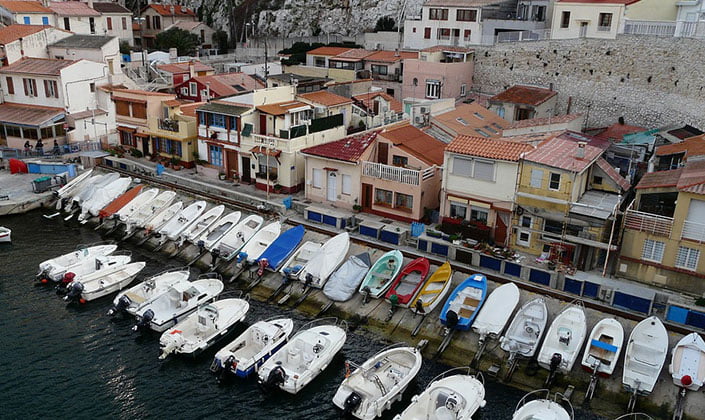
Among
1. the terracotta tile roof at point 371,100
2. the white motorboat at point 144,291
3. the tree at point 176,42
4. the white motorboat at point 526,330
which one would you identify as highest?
the tree at point 176,42

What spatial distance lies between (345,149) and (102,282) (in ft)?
56.4

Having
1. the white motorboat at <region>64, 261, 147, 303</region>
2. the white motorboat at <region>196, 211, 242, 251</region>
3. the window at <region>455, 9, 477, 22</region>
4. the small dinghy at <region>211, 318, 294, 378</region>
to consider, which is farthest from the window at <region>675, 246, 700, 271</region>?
the window at <region>455, 9, 477, 22</region>

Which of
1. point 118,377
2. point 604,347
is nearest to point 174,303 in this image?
point 118,377

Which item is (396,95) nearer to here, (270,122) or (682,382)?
(270,122)

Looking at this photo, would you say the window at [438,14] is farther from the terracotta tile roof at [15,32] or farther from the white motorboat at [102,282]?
the white motorboat at [102,282]

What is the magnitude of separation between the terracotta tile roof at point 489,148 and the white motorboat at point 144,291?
17536 millimetres

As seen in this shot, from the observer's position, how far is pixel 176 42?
86812mm

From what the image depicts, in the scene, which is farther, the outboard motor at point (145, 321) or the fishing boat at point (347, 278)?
the fishing boat at point (347, 278)

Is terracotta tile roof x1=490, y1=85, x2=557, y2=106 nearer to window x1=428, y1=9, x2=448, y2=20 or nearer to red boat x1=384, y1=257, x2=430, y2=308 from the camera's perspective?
window x1=428, y1=9, x2=448, y2=20

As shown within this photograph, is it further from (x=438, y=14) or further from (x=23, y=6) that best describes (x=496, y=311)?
(x=23, y=6)

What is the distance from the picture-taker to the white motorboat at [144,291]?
2986 centimetres

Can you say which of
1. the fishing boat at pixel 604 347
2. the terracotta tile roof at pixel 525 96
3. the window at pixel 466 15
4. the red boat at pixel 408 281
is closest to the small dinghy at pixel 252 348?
the red boat at pixel 408 281

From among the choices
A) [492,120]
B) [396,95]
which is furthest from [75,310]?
[396,95]

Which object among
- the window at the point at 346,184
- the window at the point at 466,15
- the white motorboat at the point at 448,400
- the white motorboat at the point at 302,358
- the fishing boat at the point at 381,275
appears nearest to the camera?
the white motorboat at the point at 448,400
